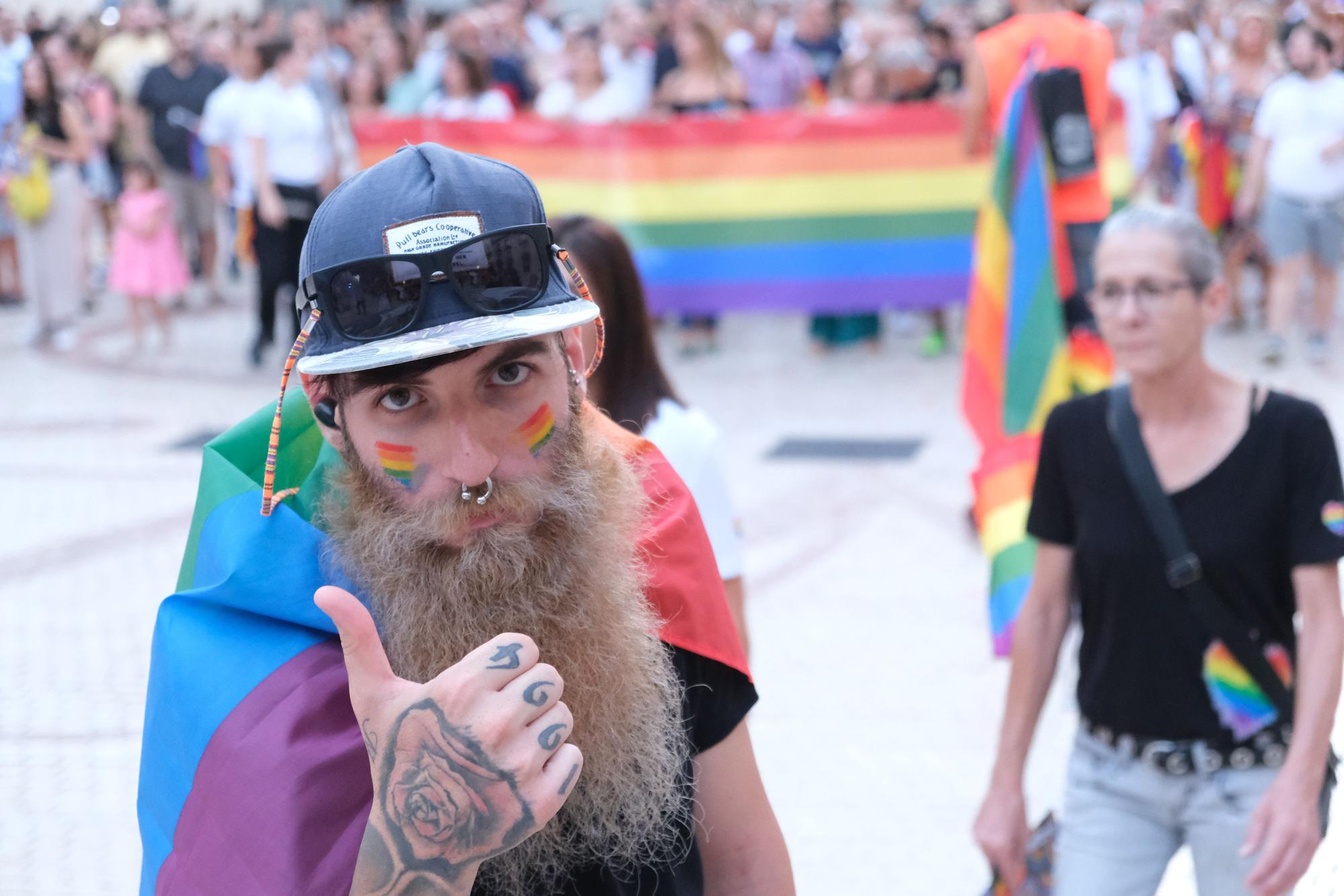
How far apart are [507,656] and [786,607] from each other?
4784 mm

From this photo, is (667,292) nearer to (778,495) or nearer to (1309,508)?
(778,495)

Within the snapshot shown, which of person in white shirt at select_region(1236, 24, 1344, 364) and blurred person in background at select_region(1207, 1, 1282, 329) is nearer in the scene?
person in white shirt at select_region(1236, 24, 1344, 364)

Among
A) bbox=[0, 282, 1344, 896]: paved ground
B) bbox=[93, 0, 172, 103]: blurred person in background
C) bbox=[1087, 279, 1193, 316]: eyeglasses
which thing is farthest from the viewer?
bbox=[93, 0, 172, 103]: blurred person in background

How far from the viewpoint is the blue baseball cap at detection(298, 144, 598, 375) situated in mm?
1718

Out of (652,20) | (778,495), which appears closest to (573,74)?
(652,20)

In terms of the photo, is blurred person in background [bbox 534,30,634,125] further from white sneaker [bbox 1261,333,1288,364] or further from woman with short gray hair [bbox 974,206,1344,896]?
woman with short gray hair [bbox 974,206,1344,896]

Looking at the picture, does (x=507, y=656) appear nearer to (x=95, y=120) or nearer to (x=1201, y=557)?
(x=1201, y=557)

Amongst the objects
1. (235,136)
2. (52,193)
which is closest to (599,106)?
(235,136)

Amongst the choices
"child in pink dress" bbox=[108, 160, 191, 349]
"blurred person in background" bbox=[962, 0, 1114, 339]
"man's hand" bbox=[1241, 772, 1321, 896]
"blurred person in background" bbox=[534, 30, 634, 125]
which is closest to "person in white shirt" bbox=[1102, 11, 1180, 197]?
"blurred person in background" bbox=[534, 30, 634, 125]

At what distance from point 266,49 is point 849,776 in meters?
8.06

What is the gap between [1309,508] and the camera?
2.73 metres

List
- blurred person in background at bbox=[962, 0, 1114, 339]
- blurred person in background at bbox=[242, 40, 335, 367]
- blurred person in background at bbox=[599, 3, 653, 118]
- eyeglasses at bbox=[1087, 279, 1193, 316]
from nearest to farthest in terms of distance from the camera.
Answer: eyeglasses at bbox=[1087, 279, 1193, 316] → blurred person in background at bbox=[962, 0, 1114, 339] → blurred person in background at bbox=[242, 40, 335, 367] → blurred person in background at bbox=[599, 3, 653, 118]

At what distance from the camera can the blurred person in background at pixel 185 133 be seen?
43.7ft

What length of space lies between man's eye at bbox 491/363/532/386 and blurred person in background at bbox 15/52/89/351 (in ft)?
36.9
